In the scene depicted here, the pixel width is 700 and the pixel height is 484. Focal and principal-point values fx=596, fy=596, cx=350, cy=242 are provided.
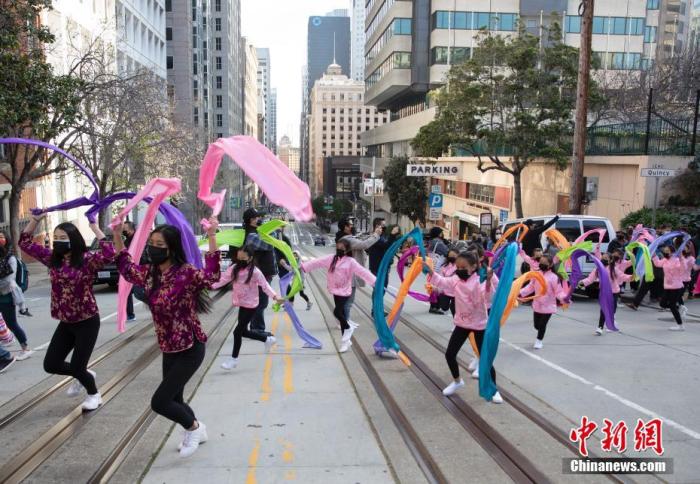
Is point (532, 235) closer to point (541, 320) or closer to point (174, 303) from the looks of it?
point (541, 320)

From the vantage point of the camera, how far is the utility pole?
59.8 feet

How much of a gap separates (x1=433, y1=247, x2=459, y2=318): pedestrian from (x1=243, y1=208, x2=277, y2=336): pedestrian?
2.72 m

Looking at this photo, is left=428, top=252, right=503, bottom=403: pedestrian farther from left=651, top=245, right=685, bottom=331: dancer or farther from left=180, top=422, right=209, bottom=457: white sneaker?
left=651, top=245, right=685, bottom=331: dancer

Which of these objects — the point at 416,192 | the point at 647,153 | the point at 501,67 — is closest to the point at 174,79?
the point at 416,192

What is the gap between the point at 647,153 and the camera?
21172 millimetres

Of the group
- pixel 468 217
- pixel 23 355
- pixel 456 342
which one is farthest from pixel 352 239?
pixel 468 217

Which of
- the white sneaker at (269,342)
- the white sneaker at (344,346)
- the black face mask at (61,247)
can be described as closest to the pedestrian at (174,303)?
the black face mask at (61,247)

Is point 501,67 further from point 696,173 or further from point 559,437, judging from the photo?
point 559,437

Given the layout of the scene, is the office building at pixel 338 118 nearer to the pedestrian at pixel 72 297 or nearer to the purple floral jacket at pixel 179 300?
the pedestrian at pixel 72 297

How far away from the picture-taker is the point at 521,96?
2525cm

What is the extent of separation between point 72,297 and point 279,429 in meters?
2.41

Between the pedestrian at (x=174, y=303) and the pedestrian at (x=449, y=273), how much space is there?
10.2 feet

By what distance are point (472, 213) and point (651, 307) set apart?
26051 mm

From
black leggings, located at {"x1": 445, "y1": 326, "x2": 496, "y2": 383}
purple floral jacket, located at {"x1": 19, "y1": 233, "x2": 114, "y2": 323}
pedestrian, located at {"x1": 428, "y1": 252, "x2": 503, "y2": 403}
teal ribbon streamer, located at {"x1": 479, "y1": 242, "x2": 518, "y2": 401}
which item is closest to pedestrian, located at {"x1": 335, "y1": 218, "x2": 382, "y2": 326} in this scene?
pedestrian, located at {"x1": 428, "y1": 252, "x2": 503, "y2": 403}
